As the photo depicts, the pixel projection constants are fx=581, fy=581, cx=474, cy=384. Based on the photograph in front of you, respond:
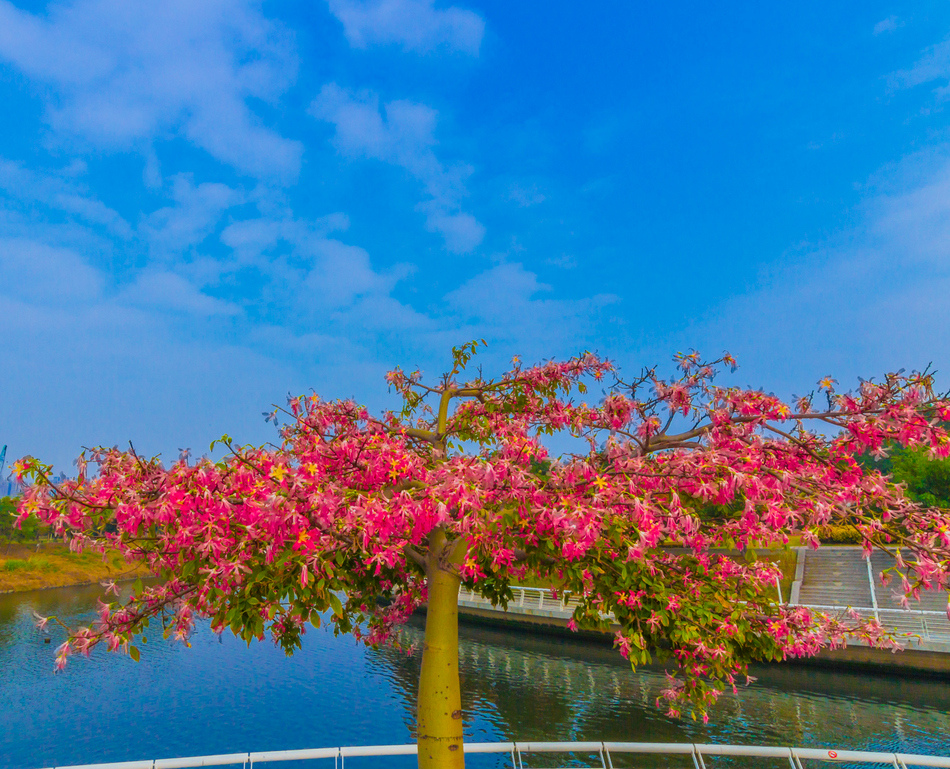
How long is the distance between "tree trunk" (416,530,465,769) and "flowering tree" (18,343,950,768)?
0.02 m

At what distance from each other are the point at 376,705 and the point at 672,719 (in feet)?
32.3

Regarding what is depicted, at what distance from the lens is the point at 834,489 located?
5742 millimetres

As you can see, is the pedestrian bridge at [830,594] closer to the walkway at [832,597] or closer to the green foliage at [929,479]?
the walkway at [832,597]

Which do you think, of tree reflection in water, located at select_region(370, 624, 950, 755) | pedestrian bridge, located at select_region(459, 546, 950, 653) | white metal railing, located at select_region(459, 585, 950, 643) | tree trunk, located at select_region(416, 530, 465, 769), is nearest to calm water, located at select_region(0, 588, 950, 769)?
tree reflection in water, located at select_region(370, 624, 950, 755)

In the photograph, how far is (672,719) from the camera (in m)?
18.4

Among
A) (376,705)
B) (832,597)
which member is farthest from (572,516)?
(832,597)

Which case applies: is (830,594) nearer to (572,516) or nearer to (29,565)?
(572,516)

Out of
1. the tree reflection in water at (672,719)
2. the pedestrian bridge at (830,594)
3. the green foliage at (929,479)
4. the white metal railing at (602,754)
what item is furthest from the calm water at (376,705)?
the green foliage at (929,479)

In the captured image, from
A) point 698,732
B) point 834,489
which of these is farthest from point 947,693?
point 834,489

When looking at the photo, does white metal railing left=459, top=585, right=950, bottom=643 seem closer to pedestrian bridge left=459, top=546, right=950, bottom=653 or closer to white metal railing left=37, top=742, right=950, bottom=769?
pedestrian bridge left=459, top=546, right=950, bottom=653

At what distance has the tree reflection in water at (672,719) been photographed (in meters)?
16.6

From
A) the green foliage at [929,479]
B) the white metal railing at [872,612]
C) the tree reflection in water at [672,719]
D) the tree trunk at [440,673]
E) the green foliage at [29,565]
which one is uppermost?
the green foliage at [929,479]

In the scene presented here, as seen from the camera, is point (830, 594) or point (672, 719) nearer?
point (672, 719)

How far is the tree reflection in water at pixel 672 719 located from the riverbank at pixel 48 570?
126 ft
